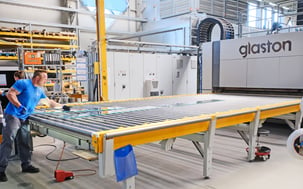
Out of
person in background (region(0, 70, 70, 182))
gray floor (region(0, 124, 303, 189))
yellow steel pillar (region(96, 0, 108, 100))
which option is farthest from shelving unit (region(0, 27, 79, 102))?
person in background (region(0, 70, 70, 182))

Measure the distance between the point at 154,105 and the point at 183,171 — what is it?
1109 mm

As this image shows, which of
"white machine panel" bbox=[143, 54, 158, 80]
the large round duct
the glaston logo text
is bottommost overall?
"white machine panel" bbox=[143, 54, 158, 80]

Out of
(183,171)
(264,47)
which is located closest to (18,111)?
(183,171)

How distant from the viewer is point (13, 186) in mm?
3441

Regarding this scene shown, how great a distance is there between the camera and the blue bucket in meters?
2.23

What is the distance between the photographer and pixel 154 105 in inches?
171

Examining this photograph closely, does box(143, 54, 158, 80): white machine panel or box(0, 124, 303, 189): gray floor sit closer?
box(0, 124, 303, 189): gray floor

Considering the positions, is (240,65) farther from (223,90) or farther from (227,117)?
(227,117)

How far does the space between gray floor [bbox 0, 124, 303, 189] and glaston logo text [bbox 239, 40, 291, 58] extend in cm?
225

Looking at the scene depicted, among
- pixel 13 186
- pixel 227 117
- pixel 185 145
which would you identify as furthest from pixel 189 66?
pixel 13 186

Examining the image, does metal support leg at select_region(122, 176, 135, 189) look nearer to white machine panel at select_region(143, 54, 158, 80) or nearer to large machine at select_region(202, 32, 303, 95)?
large machine at select_region(202, 32, 303, 95)

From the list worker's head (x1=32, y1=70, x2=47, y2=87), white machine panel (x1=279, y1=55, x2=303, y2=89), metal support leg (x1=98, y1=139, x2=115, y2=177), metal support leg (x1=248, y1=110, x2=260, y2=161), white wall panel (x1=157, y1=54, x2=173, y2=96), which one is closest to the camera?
metal support leg (x1=98, y1=139, x2=115, y2=177)

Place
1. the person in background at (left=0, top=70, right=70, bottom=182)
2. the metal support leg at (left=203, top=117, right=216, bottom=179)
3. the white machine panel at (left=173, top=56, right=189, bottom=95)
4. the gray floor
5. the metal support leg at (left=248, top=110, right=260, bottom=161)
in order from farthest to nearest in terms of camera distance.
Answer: the white machine panel at (left=173, top=56, right=189, bottom=95) < the metal support leg at (left=248, top=110, right=260, bottom=161) < the person in background at (left=0, top=70, right=70, bottom=182) < the gray floor < the metal support leg at (left=203, top=117, right=216, bottom=179)

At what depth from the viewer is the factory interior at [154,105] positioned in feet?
9.45
